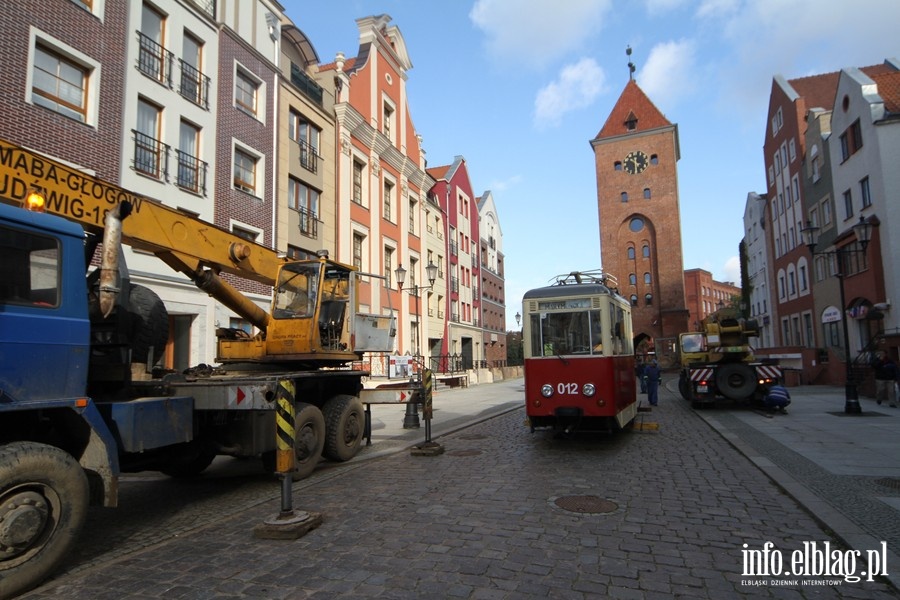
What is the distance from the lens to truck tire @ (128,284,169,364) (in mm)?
5570

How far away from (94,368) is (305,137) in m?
19.8

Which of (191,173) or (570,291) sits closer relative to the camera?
(570,291)

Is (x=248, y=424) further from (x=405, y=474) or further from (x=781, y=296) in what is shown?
(x=781, y=296)

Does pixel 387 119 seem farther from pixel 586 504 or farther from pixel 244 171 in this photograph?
pixel 586 504

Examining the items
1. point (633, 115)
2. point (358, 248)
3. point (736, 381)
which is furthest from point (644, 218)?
point (736, 381)

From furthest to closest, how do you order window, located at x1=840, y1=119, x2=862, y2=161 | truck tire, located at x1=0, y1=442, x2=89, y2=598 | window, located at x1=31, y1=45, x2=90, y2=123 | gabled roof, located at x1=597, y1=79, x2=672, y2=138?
1. gabled roof, located at x1=597, y1=79, x2=672, y2=138
2. window, located at x1=840, y1=119, x2=862, y2=161
3. window, located at x1=31, y1=45, x2=90, y2=123
4. truck tire, located at x1=0, y1=442, x2=89, y2=598

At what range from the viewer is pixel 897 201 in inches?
885

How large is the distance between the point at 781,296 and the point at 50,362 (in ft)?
144

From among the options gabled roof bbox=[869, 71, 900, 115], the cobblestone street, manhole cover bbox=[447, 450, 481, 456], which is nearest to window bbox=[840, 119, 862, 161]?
gabled roof bbox=[869, 71, 900, 115]

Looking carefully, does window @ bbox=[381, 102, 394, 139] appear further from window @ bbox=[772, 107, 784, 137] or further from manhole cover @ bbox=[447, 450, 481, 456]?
window @ bbox=[772, 107, 784, 137]

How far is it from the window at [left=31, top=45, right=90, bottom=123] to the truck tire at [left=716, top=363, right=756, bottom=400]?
61.9 ft

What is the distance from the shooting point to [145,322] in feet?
18.5

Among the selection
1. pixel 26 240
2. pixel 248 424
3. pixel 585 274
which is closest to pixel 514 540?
pixel 248 424

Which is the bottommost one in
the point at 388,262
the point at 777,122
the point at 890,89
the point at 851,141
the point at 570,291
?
the point at 570,291
